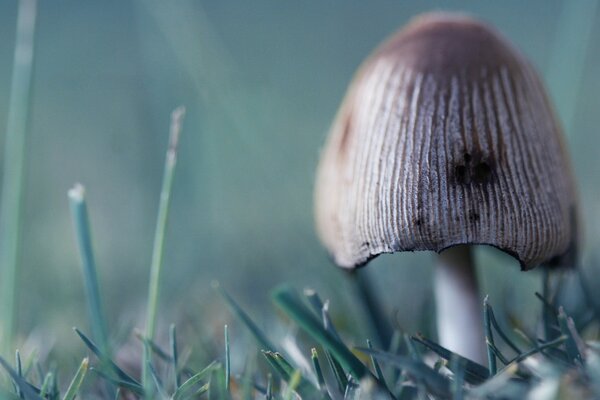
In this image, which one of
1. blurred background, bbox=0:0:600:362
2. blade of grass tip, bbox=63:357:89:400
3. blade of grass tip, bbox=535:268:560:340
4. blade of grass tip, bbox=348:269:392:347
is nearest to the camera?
blade of grass tip, bbox=63:357:89:400

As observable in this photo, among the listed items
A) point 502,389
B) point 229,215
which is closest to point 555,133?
point 502,389

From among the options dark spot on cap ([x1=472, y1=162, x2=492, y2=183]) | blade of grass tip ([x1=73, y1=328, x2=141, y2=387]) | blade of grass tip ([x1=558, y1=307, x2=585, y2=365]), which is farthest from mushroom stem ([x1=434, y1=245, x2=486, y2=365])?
blade of grass tip ([x1=73, y1=328, x2=141, y2=387])

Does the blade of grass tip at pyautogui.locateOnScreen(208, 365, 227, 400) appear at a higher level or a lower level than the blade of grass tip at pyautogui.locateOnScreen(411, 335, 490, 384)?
higher

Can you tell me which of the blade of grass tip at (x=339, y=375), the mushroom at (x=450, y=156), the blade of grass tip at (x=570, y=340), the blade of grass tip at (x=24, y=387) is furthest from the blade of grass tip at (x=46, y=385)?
the blade of grass tip at (x=570, y=340)

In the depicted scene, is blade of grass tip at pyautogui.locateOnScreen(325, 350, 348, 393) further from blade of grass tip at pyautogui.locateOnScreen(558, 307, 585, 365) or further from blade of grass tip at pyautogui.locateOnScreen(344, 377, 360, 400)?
blade of grass tip at pyautogui.locateOnScreen(558, 307, 585, 365)

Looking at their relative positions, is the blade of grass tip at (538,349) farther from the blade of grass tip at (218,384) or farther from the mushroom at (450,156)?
the blade of grass tip at (218,384)
